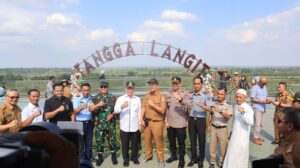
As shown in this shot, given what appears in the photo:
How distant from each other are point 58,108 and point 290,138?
3.96 meters

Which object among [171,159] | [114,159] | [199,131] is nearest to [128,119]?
[114,159]

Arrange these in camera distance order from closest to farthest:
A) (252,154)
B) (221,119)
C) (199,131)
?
(221,119) → (199,131) → (252,154)

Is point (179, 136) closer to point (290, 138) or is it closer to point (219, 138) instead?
point (219, 138)

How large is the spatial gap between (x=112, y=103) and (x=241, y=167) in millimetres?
2707

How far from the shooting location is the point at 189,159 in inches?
266

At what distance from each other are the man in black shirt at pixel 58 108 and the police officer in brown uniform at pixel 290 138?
12.3ft

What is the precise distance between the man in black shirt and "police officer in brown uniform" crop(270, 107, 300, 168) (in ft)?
12.3

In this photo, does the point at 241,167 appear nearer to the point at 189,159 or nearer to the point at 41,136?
the point at 189,159

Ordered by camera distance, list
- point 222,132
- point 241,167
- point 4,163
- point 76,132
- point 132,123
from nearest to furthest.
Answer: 1. point 4,163
2. point 76,132
3. point 241,167
4. point 222,132
5. point 132,123

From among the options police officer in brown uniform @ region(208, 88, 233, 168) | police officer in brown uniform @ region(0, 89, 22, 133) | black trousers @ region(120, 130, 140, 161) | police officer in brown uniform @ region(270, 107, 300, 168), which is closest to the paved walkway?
black trousers @ region(120, 130, 140, 161)

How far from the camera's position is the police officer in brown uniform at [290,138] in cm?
211

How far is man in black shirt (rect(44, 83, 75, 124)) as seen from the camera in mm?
5344

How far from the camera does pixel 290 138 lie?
2342 mm

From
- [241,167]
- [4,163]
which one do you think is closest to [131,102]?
[241,167]
